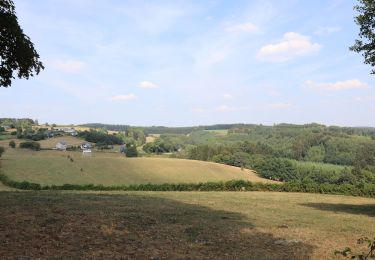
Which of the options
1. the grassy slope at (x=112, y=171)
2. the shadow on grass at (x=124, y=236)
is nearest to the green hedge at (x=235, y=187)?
the grassy slope at (x=112, y=171)

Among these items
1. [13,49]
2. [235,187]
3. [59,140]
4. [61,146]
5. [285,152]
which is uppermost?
[13,49]

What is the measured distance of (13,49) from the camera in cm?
1488

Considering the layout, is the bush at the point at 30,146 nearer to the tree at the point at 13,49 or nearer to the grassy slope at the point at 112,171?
the grassy slope at the point at 112,171

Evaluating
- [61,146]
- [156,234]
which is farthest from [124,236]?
[61,146]

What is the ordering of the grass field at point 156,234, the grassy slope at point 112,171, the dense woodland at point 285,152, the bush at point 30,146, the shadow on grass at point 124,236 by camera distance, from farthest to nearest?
the bush at point 30,146
the dense woodland at point 285,152
the grassy slope at point 112,171
the grass field at point 156,234
the shadow on grass at point 124,236

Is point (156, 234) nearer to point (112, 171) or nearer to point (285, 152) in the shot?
point (112, 171)

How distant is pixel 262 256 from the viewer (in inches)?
418

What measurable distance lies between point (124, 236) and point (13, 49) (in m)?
8.41

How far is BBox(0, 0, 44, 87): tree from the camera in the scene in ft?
46.9

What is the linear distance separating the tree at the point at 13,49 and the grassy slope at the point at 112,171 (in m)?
44.5

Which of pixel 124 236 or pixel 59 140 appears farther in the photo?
pixel 59 140

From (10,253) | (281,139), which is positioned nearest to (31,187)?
(10,253)

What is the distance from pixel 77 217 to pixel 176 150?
138 meters

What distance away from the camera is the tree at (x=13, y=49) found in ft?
46.9
